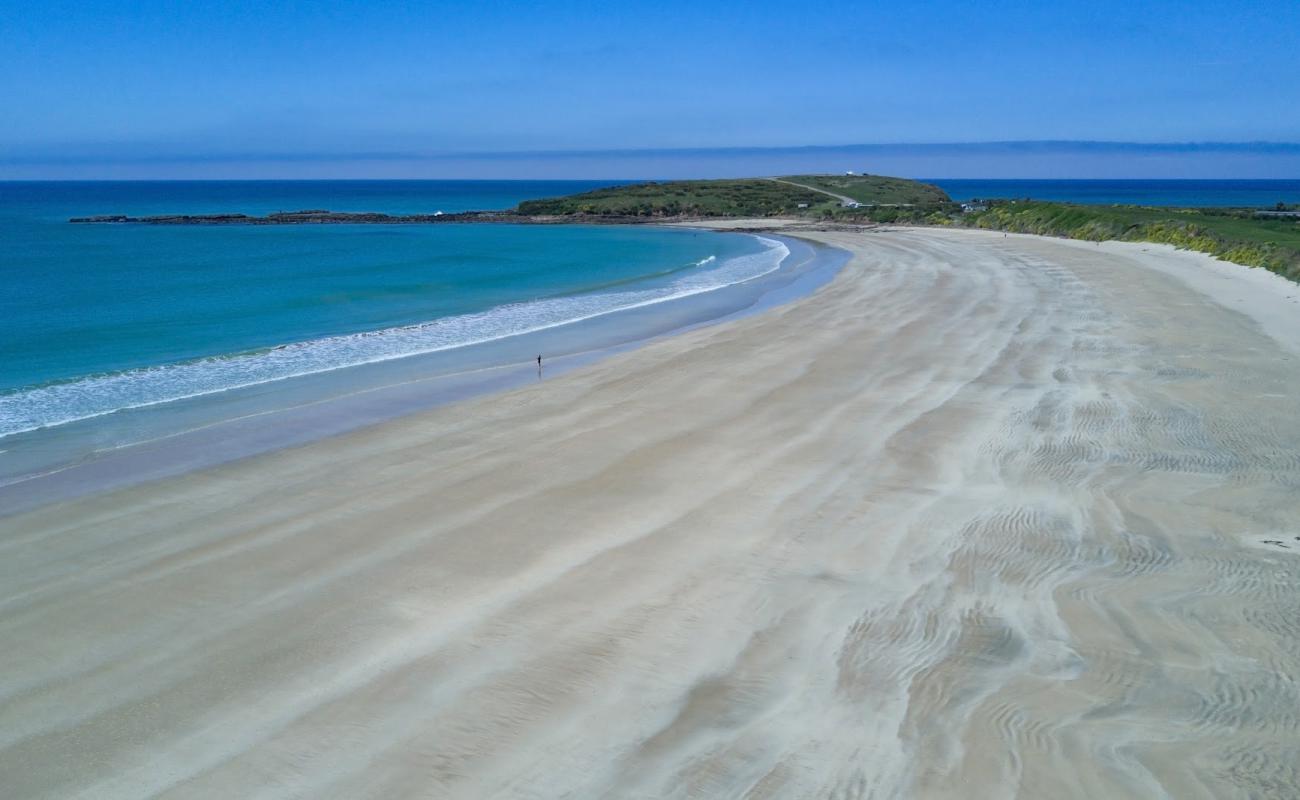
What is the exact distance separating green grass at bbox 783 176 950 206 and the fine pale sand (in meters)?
70.6

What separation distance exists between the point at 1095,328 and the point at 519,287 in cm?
1716

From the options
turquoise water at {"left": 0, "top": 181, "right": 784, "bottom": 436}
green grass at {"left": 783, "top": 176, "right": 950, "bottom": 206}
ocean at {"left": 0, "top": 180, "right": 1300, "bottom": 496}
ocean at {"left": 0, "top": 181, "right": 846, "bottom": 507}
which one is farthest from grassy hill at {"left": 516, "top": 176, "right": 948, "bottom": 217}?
ocean at {"left": 0, "top": 181, "right": 846, "bottom": 507}

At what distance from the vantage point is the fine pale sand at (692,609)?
4.82 meters

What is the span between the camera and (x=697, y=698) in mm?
5359

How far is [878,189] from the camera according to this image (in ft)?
285

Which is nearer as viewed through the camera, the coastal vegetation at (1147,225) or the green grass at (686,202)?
the coastal vegetation at (1147,225)

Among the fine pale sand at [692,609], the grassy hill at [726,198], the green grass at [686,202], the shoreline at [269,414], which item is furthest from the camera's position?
the grassy hill at [726,198]

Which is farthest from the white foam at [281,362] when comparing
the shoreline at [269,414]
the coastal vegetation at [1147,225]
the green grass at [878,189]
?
the green grass at [878,189]

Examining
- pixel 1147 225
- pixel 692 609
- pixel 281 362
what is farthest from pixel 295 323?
pixel 1147 225

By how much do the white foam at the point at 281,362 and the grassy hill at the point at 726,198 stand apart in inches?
1776

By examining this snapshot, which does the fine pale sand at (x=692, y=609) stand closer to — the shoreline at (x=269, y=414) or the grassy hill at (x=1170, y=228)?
the shoreline at (x=269, y=414)

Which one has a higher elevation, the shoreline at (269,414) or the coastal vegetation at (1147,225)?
the coastal vegetation at (1147,225)

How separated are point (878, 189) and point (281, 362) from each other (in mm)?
78353

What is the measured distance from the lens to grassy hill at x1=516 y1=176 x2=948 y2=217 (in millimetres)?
70125
